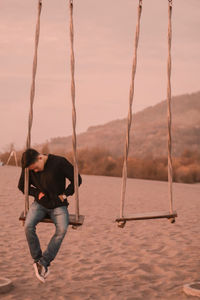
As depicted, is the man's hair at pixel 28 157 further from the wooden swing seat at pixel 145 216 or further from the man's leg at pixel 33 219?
the wooden swing seat at pixel 145 216

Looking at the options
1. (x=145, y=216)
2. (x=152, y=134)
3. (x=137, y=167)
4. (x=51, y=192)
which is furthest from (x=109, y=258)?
(x=152, y=134)

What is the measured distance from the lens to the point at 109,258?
8.26 metres

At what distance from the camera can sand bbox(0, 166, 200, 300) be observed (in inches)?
257

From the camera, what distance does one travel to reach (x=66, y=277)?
23.4ft

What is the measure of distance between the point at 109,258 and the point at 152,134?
45.7 meters

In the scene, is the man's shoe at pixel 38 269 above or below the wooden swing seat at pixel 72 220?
below

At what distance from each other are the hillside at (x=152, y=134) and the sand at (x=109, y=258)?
26451 millimetres

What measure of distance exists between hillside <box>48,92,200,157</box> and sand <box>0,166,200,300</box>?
2645 centimetres

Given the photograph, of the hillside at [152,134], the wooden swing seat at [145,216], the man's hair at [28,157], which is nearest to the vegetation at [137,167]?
the hillside at [152,134]

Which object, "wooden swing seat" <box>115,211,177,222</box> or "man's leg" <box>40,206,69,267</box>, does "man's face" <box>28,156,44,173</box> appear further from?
"wooden swing seat" <box>115,211,177,222</box>

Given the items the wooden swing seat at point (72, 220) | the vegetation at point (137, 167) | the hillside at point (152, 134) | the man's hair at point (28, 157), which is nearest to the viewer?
the man's hair at point (28, 157)

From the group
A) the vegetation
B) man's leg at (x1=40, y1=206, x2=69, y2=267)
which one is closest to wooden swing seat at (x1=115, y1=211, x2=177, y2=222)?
man's leg at (x1=40, y1=206, x2=69, y2=267)

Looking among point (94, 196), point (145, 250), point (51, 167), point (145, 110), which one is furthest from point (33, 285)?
point (145, 110)

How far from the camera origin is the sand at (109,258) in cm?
654
